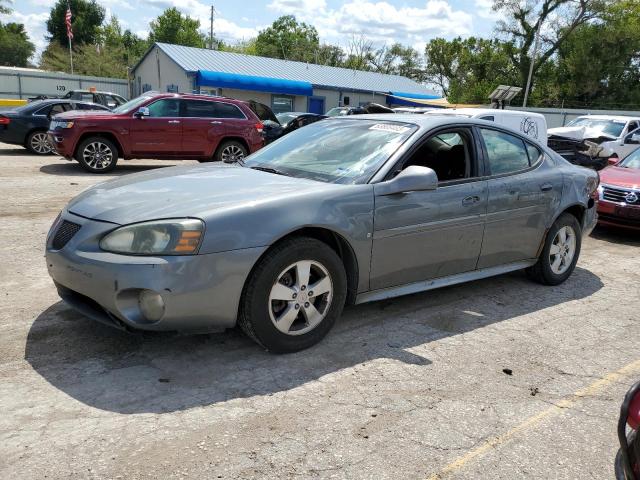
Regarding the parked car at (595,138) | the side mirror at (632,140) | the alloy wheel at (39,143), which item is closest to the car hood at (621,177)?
the parked car at (595,138)

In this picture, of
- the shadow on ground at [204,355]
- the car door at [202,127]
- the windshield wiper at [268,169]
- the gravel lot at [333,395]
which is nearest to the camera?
the gravel lot at [333,395]

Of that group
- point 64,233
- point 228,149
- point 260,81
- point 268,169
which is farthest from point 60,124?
point 260,81

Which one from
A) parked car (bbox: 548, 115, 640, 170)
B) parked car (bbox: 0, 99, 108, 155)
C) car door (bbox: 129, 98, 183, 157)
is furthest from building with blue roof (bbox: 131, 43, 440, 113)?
parked car (bbox: 548, 115, 640, 170)

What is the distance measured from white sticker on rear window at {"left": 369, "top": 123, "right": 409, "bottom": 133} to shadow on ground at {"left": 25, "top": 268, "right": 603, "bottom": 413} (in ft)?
4.60

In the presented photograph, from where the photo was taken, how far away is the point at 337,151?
4.26 m

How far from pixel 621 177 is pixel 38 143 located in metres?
12.8

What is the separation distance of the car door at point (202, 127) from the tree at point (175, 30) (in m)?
66.4

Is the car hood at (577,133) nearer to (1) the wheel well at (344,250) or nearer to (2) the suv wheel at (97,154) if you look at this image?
(2) the suv wheel at (97,154)

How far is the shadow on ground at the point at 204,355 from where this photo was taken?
3.04 metres

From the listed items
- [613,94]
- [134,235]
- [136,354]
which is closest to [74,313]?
[136,354]

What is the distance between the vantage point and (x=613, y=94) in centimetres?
4309

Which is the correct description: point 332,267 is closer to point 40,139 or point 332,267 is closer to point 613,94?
point 40,139

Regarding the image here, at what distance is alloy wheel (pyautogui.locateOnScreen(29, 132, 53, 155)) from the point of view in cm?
1373

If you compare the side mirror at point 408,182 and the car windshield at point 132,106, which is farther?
the car windshield at point 132,106
